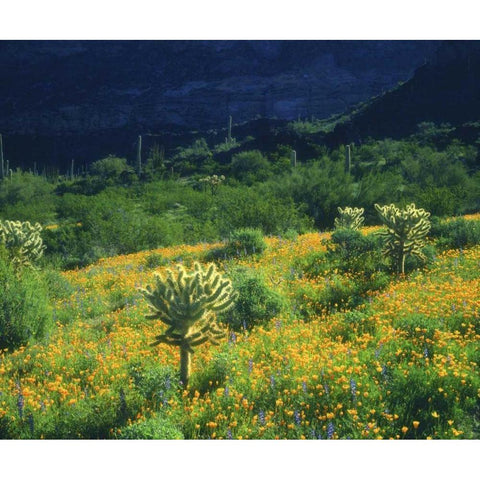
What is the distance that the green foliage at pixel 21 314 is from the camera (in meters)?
7.65

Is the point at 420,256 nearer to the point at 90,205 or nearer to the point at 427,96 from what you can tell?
the point at 90,205

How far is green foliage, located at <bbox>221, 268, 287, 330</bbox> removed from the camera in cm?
761

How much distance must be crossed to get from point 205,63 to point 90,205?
6356 centimetres

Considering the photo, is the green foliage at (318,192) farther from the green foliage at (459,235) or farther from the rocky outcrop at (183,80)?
the rocky outcrop at (183,80)

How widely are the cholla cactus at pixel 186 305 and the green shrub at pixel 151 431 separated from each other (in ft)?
3.08

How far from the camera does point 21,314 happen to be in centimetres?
775

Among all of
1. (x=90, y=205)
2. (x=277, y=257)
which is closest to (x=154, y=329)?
(x=277, y=257)

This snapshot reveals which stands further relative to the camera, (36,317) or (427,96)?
(427,96)

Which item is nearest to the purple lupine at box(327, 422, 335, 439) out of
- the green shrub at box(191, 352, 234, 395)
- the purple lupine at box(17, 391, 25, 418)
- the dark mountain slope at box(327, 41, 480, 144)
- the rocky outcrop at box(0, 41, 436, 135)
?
the green shrub at box(191, 352, 234, 395)

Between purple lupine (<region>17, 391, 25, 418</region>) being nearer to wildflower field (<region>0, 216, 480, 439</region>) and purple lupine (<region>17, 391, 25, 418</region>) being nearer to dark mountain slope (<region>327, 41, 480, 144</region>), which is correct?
wildflower field (<region>0, 216, 480, 439</region>)

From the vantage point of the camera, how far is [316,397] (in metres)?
5.23

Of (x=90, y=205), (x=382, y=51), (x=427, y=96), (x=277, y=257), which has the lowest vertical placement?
(x=277, y=257)

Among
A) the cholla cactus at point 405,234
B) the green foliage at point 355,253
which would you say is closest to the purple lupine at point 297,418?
the green foliage at point 355,253

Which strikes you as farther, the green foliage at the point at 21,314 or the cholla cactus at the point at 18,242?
the cholla cactus at the point at 18,242
